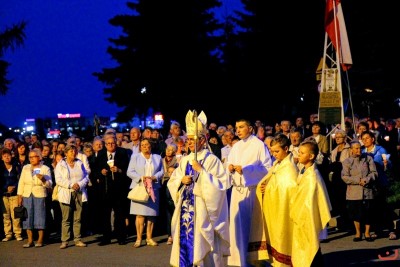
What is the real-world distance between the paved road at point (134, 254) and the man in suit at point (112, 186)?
362 millimetres

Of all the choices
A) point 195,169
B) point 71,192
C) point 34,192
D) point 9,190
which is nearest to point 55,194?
point 34,192

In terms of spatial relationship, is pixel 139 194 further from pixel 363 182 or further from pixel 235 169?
pixel 363 182

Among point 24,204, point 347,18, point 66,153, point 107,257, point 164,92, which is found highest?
point 347,18

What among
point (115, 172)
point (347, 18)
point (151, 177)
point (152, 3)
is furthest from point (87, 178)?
point (152, 3)

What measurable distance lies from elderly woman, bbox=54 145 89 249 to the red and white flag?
8803mm

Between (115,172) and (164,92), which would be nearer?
(115,172)

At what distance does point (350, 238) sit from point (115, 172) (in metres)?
4.58

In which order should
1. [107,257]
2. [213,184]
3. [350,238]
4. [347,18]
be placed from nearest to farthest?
[213,184] < [107,257] < [350,238] < [347,18]

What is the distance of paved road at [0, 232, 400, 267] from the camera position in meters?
10.2

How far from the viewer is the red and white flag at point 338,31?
18.0 metres

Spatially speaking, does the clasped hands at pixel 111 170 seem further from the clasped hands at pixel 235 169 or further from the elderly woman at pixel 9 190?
the clasped hands at pixel 235 169

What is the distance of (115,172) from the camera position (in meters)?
12.5

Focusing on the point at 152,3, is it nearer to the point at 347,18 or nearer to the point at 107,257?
the point at 347,18

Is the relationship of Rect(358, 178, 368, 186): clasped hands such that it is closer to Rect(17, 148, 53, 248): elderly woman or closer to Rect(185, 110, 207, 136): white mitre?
Rect(185, 110, 207, 136): white mitre
